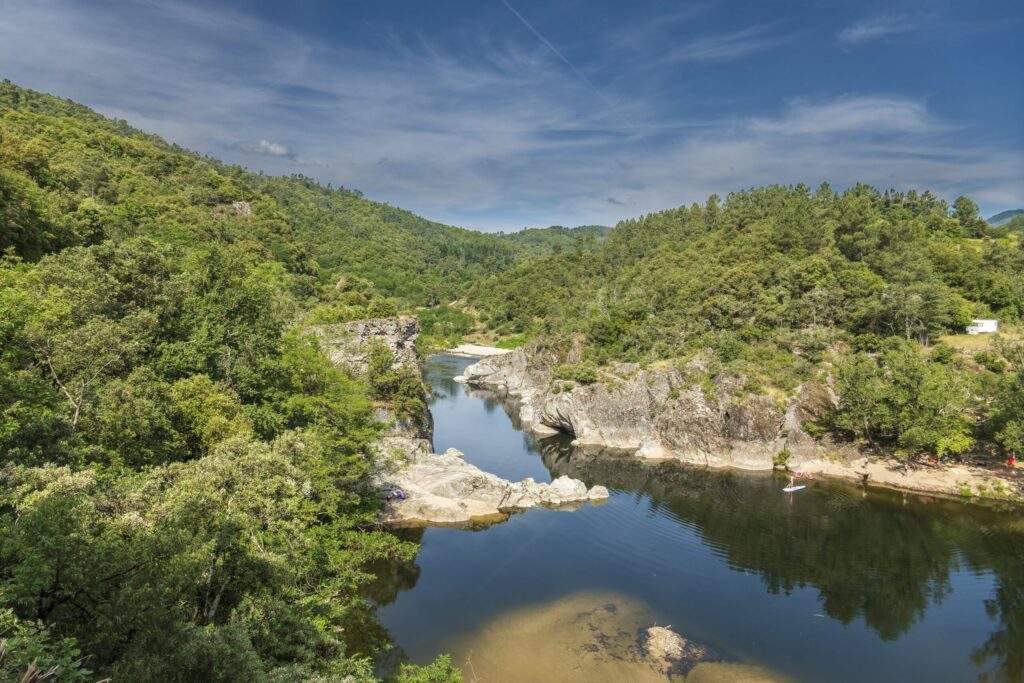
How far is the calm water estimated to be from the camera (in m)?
24.4

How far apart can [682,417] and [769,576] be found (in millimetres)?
22745

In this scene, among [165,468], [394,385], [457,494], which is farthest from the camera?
[394,385]

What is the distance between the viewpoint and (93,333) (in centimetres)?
2202

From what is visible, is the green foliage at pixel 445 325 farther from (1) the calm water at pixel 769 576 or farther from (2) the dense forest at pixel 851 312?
(1) the calm water at pixel 769 576

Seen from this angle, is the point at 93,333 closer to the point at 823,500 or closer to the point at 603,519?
the point at 603,519

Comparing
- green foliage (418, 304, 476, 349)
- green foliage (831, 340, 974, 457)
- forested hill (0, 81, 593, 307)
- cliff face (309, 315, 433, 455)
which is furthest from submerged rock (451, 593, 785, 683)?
green foliage (418, 304, 476, 349)

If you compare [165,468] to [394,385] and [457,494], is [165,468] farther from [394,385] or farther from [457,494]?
[394,385]

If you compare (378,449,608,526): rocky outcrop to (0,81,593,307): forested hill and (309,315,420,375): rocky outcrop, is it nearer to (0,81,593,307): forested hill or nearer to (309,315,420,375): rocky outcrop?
(309,315,420,375): rocky outcrop

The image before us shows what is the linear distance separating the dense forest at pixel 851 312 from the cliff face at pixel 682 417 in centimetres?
198

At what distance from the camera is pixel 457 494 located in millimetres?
38812

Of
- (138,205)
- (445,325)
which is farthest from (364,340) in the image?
(445,325)

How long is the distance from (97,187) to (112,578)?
211 feet

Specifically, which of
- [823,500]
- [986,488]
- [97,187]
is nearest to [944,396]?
[986,488]

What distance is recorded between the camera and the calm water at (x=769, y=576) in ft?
80.1
